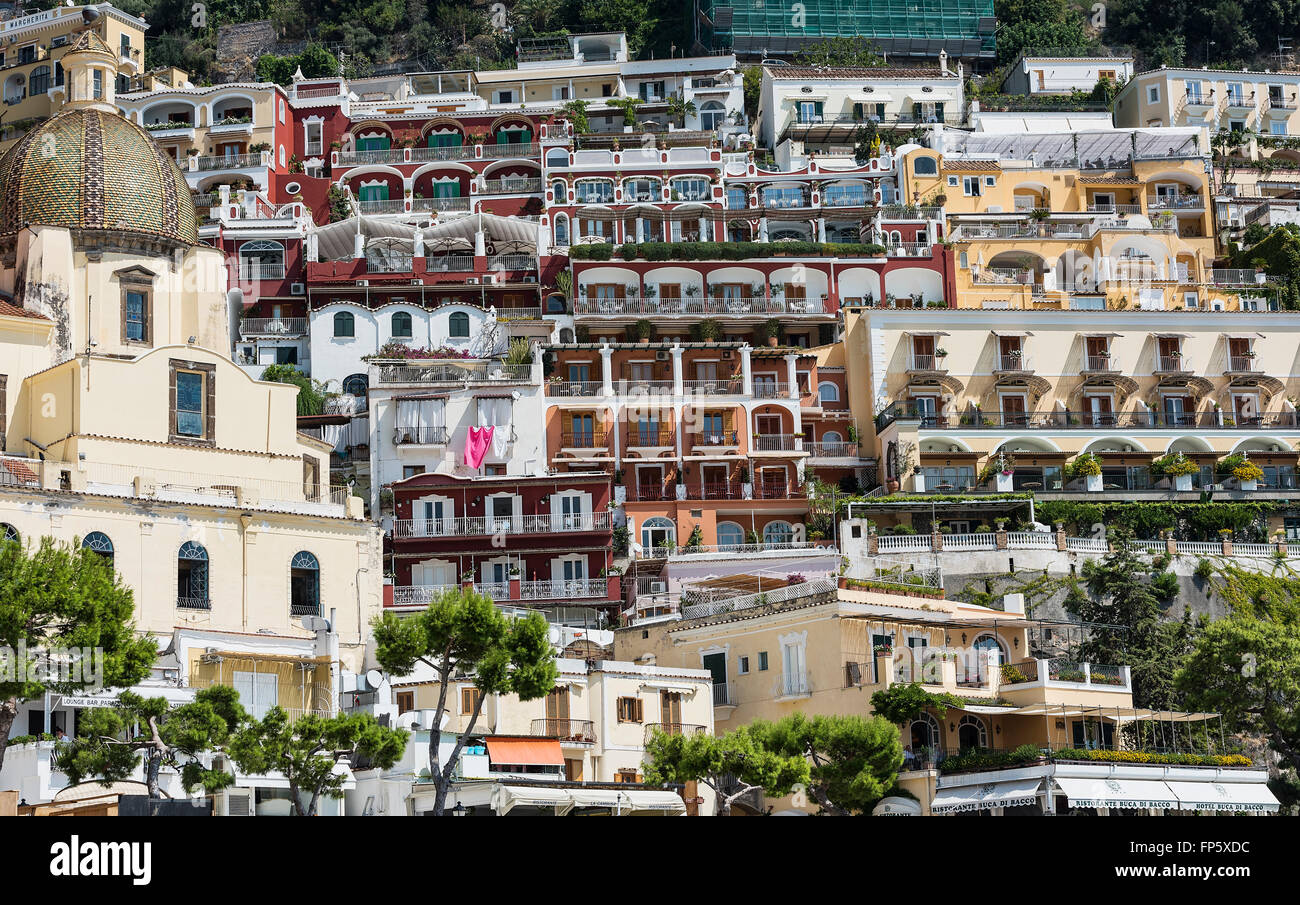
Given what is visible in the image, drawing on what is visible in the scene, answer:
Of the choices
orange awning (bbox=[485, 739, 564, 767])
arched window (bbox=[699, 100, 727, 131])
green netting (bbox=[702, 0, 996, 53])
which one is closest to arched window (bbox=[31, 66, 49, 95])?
arched window (bbox=[699, 100, 727, 131])

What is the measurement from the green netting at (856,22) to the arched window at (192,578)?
214 feet

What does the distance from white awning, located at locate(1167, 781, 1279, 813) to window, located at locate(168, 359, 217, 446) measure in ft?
94.0

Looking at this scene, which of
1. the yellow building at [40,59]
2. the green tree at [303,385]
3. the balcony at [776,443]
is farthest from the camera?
the yellow building at [40,59]

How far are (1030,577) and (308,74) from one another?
59955 mm

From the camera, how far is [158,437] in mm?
52156

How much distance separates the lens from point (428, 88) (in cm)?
10275

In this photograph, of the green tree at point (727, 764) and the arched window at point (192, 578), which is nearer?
the green tree at point (727, 764)

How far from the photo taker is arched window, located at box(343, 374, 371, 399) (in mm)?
69500

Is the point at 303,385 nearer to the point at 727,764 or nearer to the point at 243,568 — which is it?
the point at 243,568

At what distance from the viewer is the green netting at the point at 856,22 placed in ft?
350

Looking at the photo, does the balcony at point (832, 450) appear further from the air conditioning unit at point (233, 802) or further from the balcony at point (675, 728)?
the air conditioning unit at point (233, 802)

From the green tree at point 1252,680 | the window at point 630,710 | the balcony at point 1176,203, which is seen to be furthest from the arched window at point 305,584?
the balcony at point 1176,203
